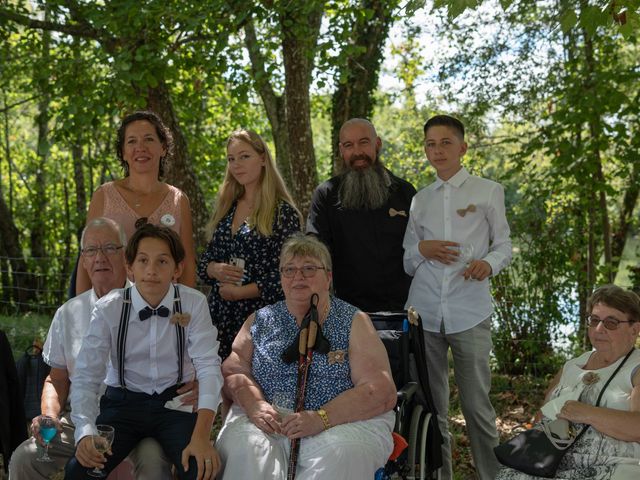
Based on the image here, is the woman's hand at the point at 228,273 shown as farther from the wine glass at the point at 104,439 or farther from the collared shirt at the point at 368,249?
the wine glass at the point at 104,439

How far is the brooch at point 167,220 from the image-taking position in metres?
4.32

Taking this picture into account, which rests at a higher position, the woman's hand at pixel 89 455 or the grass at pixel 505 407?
the woman's hand at pixel 89 455

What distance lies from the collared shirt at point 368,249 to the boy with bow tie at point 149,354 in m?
1.09

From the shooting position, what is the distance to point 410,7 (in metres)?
3.68

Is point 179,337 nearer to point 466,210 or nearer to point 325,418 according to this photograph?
point 325,418

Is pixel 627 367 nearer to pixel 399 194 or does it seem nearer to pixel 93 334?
pixel 399 194

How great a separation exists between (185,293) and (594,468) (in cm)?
191

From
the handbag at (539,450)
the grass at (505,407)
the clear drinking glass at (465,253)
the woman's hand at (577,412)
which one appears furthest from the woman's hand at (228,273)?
the grass at (505,407)

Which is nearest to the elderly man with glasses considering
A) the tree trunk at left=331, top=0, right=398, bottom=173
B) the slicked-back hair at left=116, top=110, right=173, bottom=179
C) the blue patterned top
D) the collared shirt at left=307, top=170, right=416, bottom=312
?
the blue patterned top

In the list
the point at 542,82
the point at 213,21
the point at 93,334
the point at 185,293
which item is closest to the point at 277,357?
the point at 185,293

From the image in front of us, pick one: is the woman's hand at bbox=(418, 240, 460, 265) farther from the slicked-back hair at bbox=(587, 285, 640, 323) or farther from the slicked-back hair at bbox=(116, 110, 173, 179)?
the slicked-back hair at bbox=(116, 110, 173, 179)

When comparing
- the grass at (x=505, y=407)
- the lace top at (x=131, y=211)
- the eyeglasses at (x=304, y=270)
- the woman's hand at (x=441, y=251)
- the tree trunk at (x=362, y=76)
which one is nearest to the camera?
the eyeglasses at (x=304, y=270)

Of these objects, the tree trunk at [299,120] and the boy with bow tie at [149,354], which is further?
the tree trunk at [299,120]

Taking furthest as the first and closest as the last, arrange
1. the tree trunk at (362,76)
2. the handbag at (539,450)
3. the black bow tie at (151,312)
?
the tree trunk at (362,76), the black bow tie at (151,312), the handbag at (539,450)
